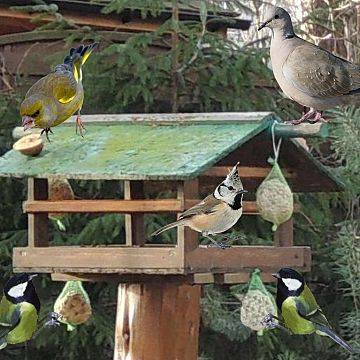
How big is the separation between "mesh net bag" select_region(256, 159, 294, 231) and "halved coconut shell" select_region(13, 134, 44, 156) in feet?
1.35

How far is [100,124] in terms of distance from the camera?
1.84m

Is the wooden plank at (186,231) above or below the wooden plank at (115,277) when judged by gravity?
above

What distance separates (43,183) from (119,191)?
1093 millimetres

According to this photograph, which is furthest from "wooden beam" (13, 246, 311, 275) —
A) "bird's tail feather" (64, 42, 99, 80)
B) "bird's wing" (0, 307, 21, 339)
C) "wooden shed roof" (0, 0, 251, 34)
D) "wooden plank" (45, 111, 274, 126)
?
"wooden shed roof" (0, 0, 251, 34)

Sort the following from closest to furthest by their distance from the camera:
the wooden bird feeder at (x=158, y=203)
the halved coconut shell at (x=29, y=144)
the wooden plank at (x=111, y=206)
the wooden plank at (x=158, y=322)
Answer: the halved coconut shell at (x=29, y=144) < the wooden bird feeder at (x=158, y=203) < the wooden plank at (x=111, y=206) < the wooden plank at (x=158, y=322)

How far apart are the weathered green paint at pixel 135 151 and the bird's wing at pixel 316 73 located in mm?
842

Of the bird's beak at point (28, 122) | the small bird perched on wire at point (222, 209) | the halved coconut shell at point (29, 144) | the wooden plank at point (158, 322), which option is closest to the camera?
the bird's beak at point (28, 122)

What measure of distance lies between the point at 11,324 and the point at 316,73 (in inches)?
17.7

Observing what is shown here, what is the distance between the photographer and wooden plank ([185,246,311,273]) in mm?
1685

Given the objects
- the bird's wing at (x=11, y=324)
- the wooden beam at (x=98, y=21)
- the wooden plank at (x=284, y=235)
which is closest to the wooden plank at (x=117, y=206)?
the wooden plank at (x=284, y=235)

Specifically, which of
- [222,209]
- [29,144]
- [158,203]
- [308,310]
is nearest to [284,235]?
[158,203]

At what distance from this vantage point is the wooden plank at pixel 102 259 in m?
1.68

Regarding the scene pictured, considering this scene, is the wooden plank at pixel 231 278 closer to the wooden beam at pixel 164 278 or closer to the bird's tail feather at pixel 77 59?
the wooden beam at pixel 164 278

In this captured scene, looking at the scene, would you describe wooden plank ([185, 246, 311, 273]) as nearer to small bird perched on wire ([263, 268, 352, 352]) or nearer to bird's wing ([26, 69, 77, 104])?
small bird perched on wire ([263, 268, 352, 352])
